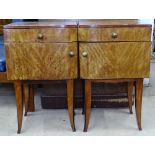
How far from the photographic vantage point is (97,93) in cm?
168

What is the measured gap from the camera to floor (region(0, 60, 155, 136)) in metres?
1.40

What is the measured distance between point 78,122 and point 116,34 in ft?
2.07

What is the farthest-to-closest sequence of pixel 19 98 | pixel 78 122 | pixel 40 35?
pixel 78 122, pixel 19 98, pixel 40 35

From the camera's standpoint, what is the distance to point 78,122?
1521mm

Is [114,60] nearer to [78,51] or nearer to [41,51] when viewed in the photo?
[78,51]

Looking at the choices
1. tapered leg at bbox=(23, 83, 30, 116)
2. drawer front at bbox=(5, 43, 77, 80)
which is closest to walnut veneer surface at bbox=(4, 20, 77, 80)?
drawer front at bbox=(5, 43, 77, 80)

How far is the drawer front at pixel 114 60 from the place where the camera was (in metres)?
1.20

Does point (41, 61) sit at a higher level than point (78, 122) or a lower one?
higher

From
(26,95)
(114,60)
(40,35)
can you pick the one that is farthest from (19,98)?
(114,60)

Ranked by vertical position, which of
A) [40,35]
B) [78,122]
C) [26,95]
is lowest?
[78,122]

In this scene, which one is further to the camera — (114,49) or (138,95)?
(138,95)

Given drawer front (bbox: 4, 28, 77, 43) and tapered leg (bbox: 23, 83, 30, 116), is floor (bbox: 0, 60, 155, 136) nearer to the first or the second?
tapered leg (bbox: 23, 83, 30, 116)

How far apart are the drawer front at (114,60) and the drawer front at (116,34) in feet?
0.08
